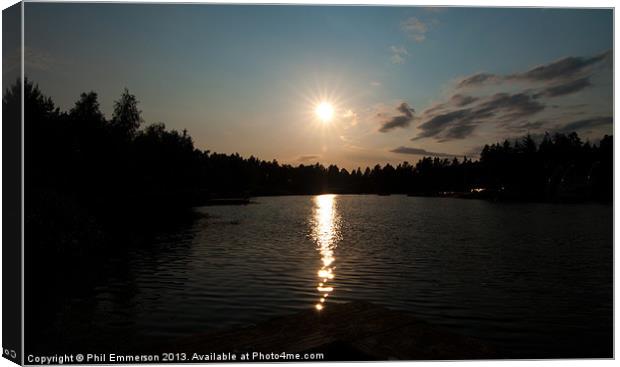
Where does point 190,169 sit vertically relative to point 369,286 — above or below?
above

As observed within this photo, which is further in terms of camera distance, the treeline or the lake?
the treeline

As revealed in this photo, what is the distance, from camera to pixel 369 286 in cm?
2014

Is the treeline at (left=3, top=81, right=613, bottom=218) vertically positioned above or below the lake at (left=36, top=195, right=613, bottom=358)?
above

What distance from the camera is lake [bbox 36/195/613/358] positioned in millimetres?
13805

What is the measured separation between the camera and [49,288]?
19672 mm

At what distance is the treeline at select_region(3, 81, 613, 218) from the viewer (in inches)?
1019

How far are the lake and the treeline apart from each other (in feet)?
15.1

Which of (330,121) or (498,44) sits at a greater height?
(498,44)

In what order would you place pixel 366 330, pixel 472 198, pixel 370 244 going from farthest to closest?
pixel 472 198, pixel 370 244, pixel 366 330

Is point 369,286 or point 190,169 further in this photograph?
point 190,169

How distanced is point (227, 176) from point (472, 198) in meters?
45.9

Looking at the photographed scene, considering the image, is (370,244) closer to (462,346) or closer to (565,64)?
(565,64)

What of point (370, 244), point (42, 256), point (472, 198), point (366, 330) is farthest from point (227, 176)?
point (366, 330)

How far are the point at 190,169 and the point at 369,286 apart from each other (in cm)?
6254
